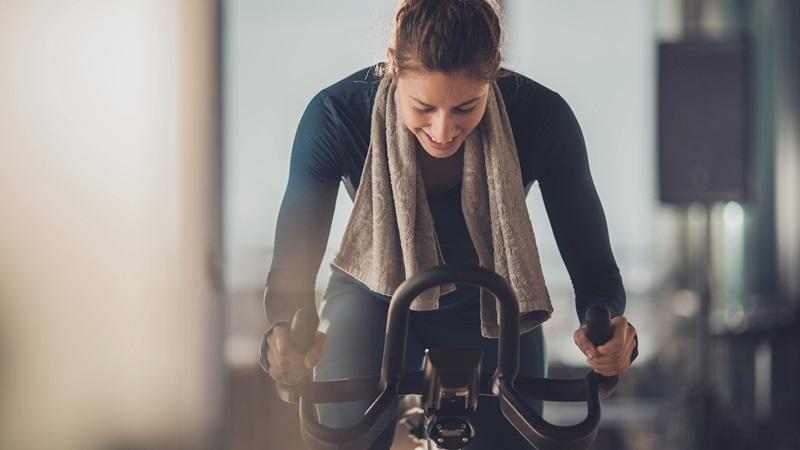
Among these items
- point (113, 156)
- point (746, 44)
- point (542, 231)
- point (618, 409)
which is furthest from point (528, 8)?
point (542, 231)

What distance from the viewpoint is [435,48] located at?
695 millimetres

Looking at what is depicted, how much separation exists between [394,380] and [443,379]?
5 cm

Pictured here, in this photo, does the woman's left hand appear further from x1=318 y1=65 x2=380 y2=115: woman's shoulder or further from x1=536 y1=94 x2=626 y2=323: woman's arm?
x1=318 y1=65 x2=380 y2=115: woman's shoulder

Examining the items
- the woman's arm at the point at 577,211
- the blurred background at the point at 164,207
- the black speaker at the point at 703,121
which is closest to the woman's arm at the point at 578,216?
the woman's arm at the point at 577,211

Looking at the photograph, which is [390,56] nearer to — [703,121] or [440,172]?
[440,172]

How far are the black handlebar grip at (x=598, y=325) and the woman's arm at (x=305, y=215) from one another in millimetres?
200

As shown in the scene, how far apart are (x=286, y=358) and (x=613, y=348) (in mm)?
237

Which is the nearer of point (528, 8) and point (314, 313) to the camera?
point (314, 313)

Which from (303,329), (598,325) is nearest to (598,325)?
(598,325)

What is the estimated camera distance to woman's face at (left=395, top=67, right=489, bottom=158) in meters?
0.71

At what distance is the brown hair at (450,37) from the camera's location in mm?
697

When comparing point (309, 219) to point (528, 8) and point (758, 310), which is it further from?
point (758, 310)

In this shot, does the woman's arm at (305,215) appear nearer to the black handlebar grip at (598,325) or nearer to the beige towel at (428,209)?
the beige towel at (428,209)

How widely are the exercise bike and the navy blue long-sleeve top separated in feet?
0.18
